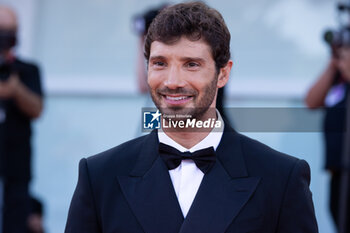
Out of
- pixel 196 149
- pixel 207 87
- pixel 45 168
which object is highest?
pixel 207 87

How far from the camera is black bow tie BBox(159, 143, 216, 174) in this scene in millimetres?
2207

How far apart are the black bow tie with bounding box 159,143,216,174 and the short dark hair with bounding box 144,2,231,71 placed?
11.7 inches

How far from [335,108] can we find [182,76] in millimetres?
1805

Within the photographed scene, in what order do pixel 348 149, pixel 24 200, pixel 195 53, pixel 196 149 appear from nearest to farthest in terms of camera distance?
1. pixel 195 53
2. pixel 196 149
3. pixel 348 149
4. pixel 24 200

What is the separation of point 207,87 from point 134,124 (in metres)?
2.98

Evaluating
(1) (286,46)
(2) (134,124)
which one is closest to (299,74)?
(1) (286,46)

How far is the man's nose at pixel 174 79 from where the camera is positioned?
2.11 meters

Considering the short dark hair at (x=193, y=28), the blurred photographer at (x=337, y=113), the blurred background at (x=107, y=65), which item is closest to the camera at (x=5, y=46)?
the blurred background at (x=107, y=65)

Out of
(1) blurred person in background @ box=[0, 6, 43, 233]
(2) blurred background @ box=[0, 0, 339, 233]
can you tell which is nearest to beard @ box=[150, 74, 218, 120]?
(1) blurred person in background @ box=[0, 6, 43, 233]

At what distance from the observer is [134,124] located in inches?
201

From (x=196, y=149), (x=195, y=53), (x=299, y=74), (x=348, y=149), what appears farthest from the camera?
(x=299, y=74)

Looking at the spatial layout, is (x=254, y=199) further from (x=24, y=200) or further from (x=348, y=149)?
(x=24, y=200)

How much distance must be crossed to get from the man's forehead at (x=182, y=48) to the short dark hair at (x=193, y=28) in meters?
0.01

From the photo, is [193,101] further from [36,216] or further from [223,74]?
[36,216]
